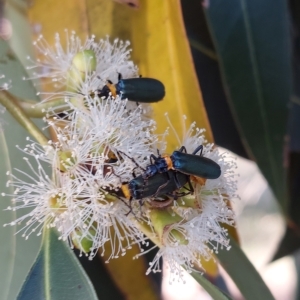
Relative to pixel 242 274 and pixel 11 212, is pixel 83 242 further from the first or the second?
pixel 242 274

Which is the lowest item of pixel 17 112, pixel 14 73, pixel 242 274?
pixel 242 274

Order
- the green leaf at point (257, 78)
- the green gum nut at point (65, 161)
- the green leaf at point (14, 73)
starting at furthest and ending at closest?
the green leaf at point (257, 78)
the green leaf at point (14, 73)
the green gum nut at point (65, 161)

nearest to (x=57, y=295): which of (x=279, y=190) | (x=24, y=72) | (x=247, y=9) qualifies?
(x=24, y=72)

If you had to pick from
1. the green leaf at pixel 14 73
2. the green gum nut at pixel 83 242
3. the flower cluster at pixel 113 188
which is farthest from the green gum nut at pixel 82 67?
the green gum nut at pixel 83 242

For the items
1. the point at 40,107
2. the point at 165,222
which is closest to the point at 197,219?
the point at 165,222

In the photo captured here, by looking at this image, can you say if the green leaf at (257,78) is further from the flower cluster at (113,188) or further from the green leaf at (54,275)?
the green leaf at (54,275)

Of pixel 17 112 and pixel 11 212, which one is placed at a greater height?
pixel 17 112

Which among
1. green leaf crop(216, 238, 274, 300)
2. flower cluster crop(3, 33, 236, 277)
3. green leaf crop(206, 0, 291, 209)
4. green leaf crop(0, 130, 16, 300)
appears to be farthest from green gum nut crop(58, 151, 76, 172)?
green leaf crop(206, 0, 291, 209)
